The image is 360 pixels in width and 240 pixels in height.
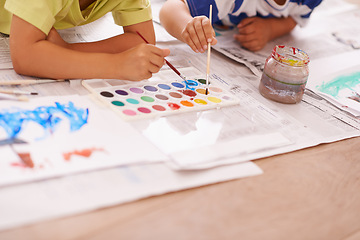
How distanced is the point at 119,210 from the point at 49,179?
0.09 m

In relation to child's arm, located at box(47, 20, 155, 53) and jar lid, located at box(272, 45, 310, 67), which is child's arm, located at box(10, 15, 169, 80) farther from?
jar lid, located at box(272, 45, 310, 67)

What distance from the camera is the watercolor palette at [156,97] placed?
628 millimetres

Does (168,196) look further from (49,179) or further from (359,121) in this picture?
(359,121)

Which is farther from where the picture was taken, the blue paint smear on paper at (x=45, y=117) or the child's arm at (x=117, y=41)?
the child's arm at (x=117, y=41)

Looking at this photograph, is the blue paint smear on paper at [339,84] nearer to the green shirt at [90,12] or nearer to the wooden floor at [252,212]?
the wooden floor at [252,212]

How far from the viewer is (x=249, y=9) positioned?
1.01 meters

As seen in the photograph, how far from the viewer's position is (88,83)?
68 centimetres

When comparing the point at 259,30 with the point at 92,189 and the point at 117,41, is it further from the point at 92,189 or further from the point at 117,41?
the point at 92,189

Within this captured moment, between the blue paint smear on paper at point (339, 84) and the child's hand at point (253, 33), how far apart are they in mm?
212

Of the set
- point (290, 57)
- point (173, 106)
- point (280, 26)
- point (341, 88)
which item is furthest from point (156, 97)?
point (280, 26)

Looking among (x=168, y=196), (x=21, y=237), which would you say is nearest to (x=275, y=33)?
(x=168, y=196)

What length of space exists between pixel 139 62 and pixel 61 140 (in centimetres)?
22

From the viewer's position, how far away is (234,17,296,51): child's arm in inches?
39.4

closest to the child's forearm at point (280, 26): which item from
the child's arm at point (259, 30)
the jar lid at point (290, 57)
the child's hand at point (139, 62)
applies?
the child's arm at point (259, 30)
